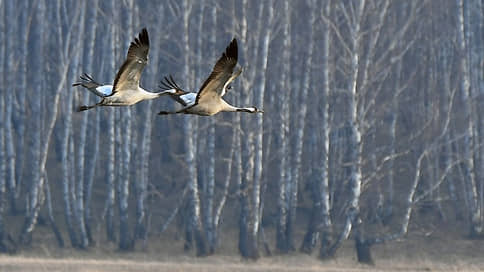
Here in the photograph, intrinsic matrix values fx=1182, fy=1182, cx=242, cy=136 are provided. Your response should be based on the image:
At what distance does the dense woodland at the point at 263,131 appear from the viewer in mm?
27875

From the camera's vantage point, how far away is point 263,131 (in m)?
29.0

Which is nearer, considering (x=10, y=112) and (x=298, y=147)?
(x=298, y=147)

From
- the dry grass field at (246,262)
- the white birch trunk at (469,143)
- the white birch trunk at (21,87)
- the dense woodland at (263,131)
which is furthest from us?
the white birch trunk at (21,87)

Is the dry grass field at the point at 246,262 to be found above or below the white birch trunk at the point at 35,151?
below

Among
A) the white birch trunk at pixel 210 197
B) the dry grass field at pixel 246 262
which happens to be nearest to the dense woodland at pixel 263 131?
the white birch trunk at pixel 210 197

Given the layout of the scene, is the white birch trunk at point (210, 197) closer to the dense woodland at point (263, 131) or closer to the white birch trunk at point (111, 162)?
the dense woodland at point (263, 131)

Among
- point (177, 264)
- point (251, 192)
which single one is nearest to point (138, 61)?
point (177, 264)

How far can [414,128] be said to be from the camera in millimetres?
31328

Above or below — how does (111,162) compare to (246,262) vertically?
above

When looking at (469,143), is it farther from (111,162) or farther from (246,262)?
(111,162)

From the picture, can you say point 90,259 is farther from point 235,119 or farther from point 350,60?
point 350,60

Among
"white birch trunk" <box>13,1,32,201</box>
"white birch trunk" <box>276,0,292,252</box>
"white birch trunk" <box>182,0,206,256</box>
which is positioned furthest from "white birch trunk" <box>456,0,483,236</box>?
"white birch trunk" <box>13,1,32,201</box>

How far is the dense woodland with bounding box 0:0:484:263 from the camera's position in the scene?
91.5 ft

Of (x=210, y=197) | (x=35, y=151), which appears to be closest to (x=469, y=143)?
(x=210, y=197)
